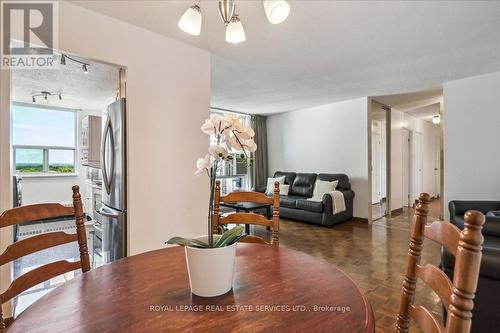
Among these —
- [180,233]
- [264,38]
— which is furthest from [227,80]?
[180,233]

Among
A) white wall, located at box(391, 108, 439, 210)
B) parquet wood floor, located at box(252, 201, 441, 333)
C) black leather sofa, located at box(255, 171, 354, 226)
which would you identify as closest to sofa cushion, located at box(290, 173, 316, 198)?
black leather sofa, located at box(255, 171, 354, 226)

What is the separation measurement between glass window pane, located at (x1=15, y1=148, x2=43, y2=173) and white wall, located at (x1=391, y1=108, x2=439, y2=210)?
760 centimetres

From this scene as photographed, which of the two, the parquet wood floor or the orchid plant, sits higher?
the orchid plant

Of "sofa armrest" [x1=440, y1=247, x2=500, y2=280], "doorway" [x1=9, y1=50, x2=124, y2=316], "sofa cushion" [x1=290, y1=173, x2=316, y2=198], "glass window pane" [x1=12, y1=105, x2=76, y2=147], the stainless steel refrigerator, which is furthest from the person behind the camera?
"sofa cushion" [x1=290, y1=173, x2=316, y2=198]

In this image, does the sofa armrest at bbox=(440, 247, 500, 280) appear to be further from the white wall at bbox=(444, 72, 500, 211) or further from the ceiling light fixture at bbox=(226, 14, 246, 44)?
the white wall at bbox=(444, 72, 500, 211)

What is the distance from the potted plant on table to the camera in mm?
870

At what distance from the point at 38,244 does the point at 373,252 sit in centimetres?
351

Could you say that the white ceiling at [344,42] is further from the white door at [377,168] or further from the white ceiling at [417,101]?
the white door at [377,168]

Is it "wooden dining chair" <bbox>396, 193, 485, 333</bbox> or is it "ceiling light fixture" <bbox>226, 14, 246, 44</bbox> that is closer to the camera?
"wooden dining chair" <bbox>396, 193, 485, 333</bbox>

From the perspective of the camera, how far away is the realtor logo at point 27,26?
1737 millimetres

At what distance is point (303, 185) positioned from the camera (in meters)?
5.69

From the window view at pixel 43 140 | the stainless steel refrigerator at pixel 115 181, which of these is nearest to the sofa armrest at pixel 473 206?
the stainless steel refrigerator at pixel 115 181

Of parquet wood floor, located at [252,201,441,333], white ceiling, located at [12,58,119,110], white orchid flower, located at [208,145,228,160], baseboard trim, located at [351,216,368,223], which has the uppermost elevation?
white ceiling, located at [12,58,119,110]

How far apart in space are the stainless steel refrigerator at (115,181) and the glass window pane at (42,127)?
3.89 meters
